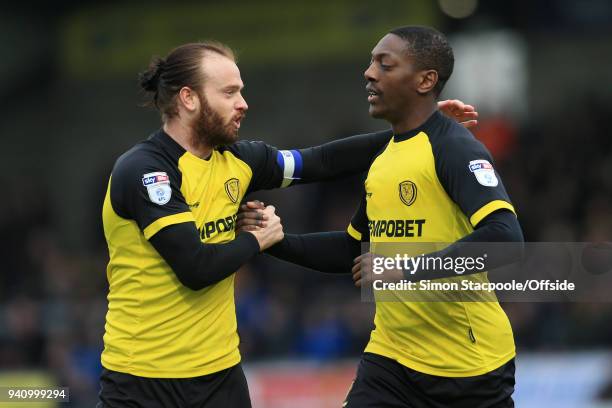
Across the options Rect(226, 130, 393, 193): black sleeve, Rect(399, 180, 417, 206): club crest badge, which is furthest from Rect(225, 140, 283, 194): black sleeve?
Rect(399, 180, 417, 206): club crest badge

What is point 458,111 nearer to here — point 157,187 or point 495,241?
A: point 495,241

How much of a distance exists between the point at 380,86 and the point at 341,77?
38.5ft

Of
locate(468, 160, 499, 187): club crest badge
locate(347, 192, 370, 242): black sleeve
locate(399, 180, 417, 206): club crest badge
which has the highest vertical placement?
locate(468, 160, 499, 187): club crest badge

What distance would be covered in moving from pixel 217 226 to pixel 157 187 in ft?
1.27

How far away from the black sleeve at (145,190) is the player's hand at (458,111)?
1.47 metres

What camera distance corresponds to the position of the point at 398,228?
16.9 feet

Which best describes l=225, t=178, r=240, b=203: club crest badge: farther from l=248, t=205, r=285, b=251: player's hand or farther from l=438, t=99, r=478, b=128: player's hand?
l=438, t=99, r=478, b=128: player's hand

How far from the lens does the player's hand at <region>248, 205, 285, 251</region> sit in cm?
531

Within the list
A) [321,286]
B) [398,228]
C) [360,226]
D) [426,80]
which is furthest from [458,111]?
[321,286]

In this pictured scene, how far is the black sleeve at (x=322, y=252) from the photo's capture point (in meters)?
5.80

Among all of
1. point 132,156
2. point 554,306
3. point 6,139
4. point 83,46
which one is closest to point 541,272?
point 132,156

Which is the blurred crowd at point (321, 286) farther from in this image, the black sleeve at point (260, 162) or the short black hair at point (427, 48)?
the short black hair at point (427, 48)

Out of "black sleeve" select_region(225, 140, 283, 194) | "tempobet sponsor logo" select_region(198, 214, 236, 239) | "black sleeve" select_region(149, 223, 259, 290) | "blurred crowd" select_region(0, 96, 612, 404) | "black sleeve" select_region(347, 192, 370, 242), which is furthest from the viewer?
"blurred crowd" select_region(0, 96, 612, 404)

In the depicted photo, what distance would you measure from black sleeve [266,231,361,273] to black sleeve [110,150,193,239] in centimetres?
90
